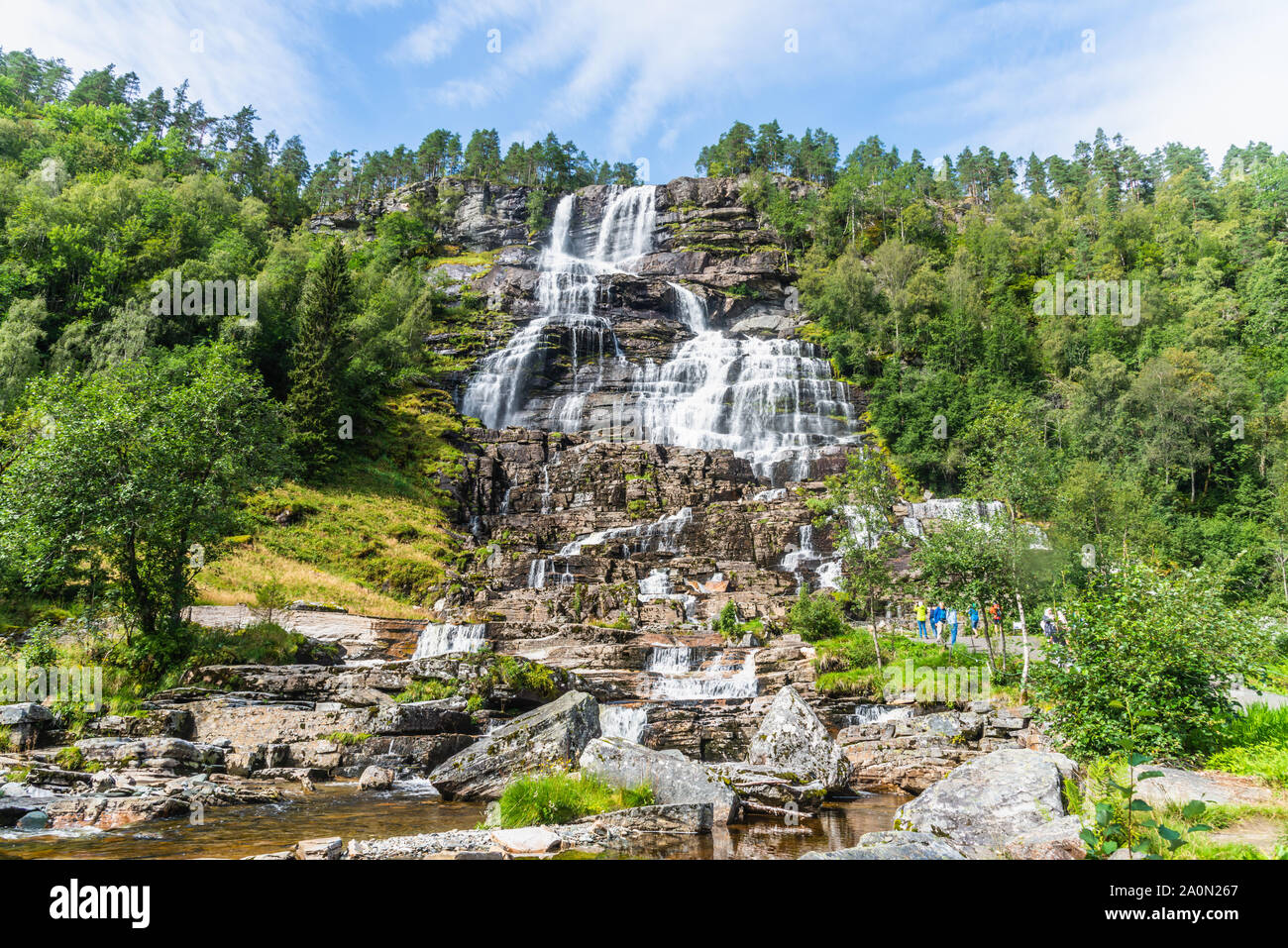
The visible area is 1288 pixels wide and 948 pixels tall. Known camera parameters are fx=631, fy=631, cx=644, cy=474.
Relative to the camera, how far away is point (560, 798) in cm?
891

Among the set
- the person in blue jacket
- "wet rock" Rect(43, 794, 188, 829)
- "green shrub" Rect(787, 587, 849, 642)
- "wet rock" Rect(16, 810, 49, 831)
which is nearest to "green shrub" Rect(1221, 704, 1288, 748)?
"wet rock" Rect(43, 794, 188, 829)

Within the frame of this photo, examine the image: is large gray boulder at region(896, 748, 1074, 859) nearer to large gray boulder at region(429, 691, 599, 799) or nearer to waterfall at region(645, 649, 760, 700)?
large gray boulder at region(429, 691, 599, 799)

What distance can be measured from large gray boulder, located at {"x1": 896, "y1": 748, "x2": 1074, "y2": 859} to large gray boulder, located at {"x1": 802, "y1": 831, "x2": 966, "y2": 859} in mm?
621

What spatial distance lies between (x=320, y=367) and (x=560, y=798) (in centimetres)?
4380

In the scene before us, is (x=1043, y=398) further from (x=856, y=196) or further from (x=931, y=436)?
(x=856, y=196)

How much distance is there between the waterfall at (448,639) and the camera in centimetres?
2545

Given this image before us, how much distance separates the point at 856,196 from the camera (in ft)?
301

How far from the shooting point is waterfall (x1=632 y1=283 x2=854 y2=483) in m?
52.2

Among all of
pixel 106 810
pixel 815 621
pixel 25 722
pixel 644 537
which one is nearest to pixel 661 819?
pixel 106 810

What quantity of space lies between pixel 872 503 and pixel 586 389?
37947mm

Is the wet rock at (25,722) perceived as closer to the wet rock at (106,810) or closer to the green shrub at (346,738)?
the wet rock at (106,810)

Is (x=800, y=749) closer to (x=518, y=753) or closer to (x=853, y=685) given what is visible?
(x=518, y=753)

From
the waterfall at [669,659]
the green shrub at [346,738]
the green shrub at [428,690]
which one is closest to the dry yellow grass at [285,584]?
the green shrub at [428,690]

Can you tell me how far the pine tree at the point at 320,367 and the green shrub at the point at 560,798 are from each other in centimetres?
3787
